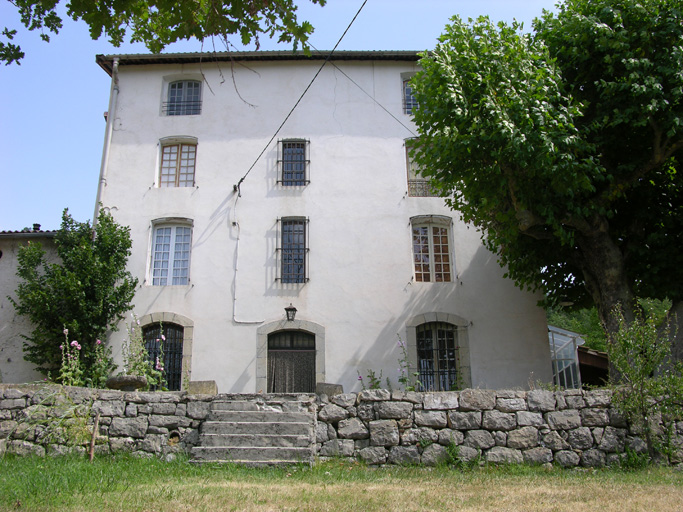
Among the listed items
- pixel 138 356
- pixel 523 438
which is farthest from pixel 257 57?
pixel 523 438

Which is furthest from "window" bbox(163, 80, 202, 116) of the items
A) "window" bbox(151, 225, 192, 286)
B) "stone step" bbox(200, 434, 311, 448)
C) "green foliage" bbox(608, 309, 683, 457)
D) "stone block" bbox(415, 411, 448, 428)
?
"green foliage" bbox(608, 309, 683, 457)

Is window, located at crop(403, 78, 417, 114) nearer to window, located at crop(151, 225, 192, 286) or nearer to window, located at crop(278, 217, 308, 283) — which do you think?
window, located at crop(278, 217, 308, 283)

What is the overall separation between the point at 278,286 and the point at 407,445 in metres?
5.68

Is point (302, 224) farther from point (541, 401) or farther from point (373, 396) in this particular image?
point (541, 401)

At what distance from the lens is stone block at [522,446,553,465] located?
8.30 meters

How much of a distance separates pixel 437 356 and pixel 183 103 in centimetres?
888

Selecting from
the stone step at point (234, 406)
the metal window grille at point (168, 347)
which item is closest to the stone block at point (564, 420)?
the stone step at point (234, 406)

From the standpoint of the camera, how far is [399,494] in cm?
633

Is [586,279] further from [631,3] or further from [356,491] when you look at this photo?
[356,491]

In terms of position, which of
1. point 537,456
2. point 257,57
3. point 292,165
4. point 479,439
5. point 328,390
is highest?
point 257,57

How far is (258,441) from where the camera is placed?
312 inches

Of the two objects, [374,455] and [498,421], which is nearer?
[374,455]

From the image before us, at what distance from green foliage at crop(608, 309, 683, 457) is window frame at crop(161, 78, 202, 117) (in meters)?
11.0

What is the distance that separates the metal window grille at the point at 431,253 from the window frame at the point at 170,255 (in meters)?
5.28
